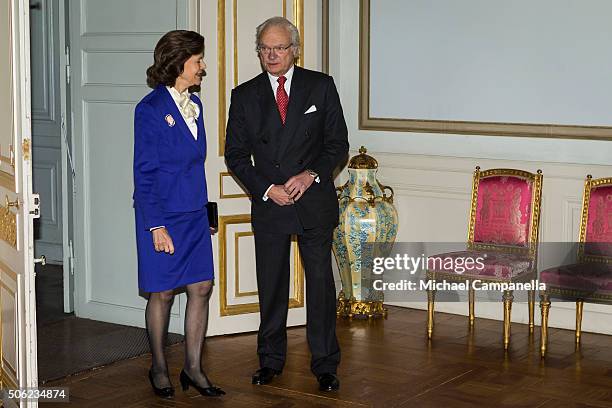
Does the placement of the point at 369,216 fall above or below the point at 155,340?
above

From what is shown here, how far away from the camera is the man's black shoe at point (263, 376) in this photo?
4.96m

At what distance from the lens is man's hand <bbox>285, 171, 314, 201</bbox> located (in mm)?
4691

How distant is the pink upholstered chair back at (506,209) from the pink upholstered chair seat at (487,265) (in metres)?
0.12

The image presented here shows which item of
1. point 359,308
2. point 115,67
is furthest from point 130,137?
point 359,308

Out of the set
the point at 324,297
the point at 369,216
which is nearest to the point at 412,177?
the point at 369,216

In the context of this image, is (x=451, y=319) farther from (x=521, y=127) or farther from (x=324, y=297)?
(x=324, y=297)

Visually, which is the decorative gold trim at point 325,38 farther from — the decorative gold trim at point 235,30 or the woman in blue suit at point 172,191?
the woman in blue suit at point 172,191

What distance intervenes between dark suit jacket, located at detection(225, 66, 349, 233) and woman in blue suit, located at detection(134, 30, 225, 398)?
0.27 metres

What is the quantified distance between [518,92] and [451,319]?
1407mm

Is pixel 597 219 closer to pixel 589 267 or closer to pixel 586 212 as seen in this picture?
pixel 586 212

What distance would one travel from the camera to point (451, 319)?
6410 millimetres

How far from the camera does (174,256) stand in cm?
461

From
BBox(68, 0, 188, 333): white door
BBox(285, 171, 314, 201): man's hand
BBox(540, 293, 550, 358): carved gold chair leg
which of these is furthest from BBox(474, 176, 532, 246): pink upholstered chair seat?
BBox(68, 0, 188, 333): white door

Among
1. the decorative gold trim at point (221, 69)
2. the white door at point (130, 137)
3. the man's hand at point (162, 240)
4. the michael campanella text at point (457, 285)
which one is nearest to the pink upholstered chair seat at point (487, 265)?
the michael campanella text at point (457, 285)
